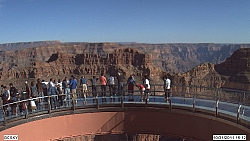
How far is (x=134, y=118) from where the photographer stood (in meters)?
12.4

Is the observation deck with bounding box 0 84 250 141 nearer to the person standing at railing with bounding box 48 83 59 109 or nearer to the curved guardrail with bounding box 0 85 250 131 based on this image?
the curved guardrail with bounding box 0 85 250 131

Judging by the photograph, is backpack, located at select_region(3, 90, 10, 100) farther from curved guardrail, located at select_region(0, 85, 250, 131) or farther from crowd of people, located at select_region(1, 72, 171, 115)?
curved guardrail, located at select_region(0, 85, 250, 131)

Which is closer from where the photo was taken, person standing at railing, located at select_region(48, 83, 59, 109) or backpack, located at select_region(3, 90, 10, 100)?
backpack, located at select_region(3, 90, 10, 100)

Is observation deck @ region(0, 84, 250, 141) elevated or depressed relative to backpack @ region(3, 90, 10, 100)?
depressed

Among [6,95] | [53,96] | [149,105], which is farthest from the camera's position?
[149,105]

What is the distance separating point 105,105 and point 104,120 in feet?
2.93

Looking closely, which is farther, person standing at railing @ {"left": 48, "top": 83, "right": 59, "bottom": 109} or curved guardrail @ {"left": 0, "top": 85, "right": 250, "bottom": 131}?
person standing at railing @ {"left": 48, "top": 83, "right": 59, "bottom": 109}

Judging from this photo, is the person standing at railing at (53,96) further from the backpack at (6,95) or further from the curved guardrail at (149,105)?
the backpack at (6,95)

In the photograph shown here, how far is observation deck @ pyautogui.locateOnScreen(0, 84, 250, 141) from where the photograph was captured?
1048 centimetres

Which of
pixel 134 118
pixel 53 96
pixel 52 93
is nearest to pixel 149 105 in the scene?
pixel 134 118

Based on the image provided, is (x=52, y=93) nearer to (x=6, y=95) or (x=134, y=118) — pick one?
(x=6, y=95)

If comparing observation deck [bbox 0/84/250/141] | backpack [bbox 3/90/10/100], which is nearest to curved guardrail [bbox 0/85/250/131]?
observation deck [bbox 0/84/250/141]

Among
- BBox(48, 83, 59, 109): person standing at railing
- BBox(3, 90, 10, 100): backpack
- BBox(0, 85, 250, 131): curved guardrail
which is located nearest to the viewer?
BBox(0, 85, 250, 131): curved guardrail

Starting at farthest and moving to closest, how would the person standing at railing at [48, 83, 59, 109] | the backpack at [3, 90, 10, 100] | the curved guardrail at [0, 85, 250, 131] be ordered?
the person standing at railing at [48, 83, 59, 109], the backpack at [3, 90, 10, 100], the curved guardrail at [0, 85, 250, 131]
